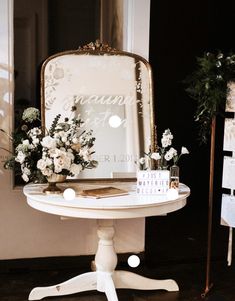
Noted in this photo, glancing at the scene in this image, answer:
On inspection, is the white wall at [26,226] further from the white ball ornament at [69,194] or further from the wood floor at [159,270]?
the white ball ornament at [69,194]

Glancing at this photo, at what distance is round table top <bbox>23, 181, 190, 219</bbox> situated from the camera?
2.50m

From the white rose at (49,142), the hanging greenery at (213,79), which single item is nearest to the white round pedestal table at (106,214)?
the white rose at (49,142)

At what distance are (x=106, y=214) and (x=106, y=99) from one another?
1000 millimetres

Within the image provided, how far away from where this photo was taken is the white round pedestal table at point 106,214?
2.51 metres

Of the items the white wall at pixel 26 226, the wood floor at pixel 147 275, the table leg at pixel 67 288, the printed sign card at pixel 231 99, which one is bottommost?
the wood floor at pixel 147 275

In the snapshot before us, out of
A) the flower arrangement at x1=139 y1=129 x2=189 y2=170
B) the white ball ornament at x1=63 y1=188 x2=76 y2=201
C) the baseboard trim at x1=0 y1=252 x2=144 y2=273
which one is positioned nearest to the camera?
the white ball ornament at x1=63 y1=188 x2=76 y2=201

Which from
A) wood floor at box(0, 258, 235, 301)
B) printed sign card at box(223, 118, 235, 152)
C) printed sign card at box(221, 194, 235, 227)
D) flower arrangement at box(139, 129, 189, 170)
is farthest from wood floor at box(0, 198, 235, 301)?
printed sign card at box(223, 118, 235, 152)

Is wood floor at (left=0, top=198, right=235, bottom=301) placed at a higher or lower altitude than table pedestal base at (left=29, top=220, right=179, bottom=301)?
lower

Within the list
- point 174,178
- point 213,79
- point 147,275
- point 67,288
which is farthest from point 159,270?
point 213,79

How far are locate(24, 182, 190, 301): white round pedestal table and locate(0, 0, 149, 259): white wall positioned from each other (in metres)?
0.44

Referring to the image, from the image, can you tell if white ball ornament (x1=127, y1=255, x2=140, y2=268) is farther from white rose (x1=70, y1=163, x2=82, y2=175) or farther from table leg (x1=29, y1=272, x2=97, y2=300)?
white rose (x1=70, y1=163, x2=82, y2=175)

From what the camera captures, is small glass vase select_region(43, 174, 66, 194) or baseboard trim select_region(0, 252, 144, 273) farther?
baseboard trim select_region(0, 252, 144, 273)

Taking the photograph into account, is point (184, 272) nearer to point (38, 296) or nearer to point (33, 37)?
point (38, 296)

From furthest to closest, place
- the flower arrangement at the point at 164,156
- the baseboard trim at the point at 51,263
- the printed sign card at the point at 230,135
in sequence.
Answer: the baseboard trim at the point at 51,263 → the printed sign card at the point at 230,135 → the flower arrangement at the point at 164,156
